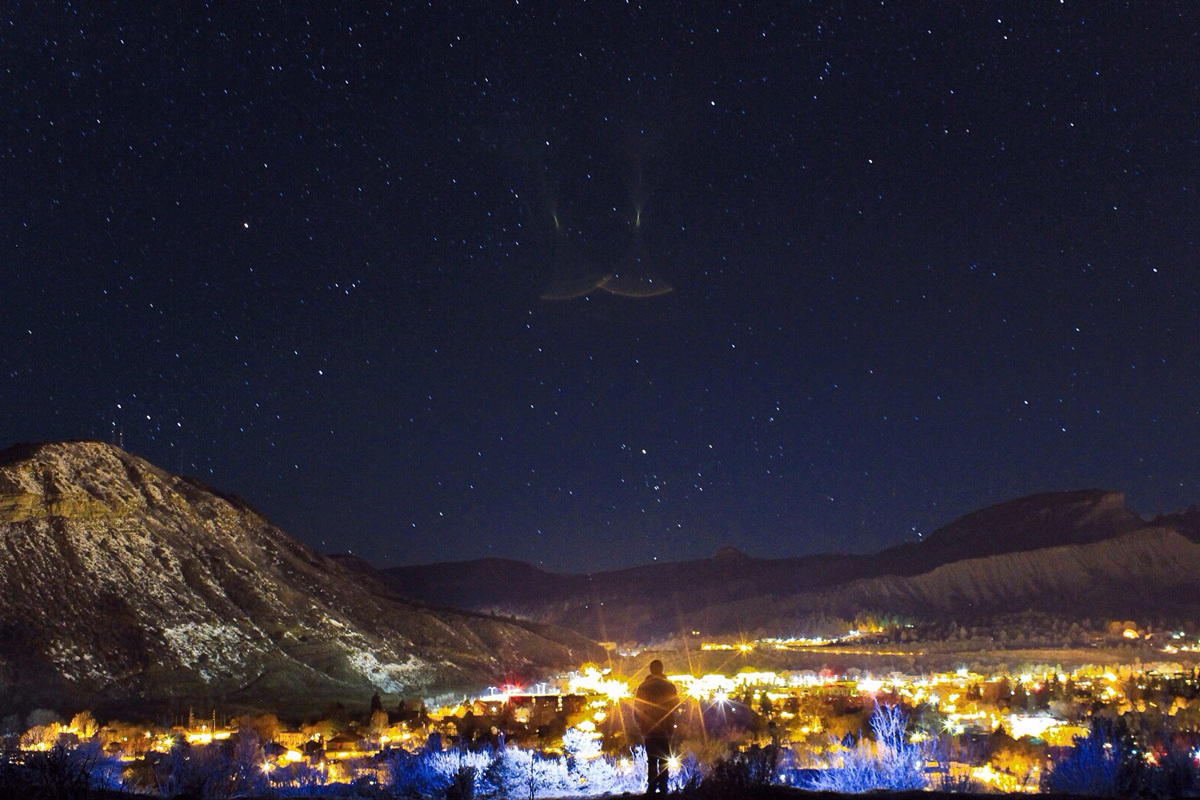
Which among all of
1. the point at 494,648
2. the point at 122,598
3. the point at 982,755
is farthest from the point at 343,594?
the point at 982,755

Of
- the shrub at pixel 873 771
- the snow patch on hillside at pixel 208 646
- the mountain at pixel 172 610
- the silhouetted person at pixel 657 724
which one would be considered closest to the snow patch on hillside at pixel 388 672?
the mountain at pixel 172 610

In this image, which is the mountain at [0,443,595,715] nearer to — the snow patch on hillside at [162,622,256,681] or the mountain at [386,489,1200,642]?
the snow patch on hillside at [162,622,256,681]

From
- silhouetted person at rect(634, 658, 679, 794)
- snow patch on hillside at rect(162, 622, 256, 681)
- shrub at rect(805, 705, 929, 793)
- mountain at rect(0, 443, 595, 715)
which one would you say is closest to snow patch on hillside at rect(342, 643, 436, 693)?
mountain at rect(0, 443, 595, 715)

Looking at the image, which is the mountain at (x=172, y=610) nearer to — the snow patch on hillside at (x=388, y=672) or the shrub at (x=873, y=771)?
the snow patch on hillside at (x=388, y=672)

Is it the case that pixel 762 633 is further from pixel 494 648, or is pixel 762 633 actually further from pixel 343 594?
pixel 343 594

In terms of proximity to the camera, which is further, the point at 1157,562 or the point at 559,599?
the point at 559,599

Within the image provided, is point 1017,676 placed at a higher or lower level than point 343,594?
lower

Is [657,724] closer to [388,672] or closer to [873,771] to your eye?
[873,771]
